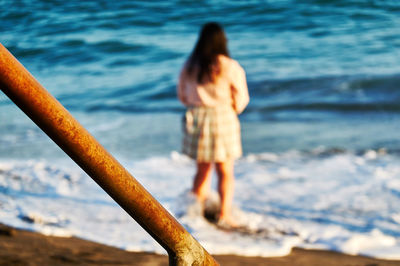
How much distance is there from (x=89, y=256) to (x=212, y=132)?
1317 mm

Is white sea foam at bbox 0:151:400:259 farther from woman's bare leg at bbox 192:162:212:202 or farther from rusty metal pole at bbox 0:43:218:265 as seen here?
rusty metal pole at bbox 0:43:218:265

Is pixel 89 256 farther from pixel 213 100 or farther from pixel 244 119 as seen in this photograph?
pixel 244 119

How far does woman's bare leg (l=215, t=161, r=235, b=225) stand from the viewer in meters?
4.03

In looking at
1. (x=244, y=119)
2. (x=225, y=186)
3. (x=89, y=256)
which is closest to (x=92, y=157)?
(x=89, y=256)

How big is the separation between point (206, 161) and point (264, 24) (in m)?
11.0

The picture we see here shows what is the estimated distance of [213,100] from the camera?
152 inches

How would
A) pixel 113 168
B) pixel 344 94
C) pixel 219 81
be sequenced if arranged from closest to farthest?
pixel 113 168
pixel 219 81
pixel 344 94

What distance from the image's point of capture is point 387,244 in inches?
138

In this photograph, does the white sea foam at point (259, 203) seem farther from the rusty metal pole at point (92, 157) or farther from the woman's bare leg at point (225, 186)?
the rusty metal pole at point (92, 157)

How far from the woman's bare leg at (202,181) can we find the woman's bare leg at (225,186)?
0.09 m

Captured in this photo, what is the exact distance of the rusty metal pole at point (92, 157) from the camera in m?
0.77

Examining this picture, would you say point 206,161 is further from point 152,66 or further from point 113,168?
point 152,66

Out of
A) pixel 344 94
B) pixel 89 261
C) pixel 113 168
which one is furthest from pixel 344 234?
pixel 344 94

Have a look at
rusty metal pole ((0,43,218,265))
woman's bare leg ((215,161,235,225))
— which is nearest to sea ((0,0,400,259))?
woman's bare leg ((215,161,235,225))
